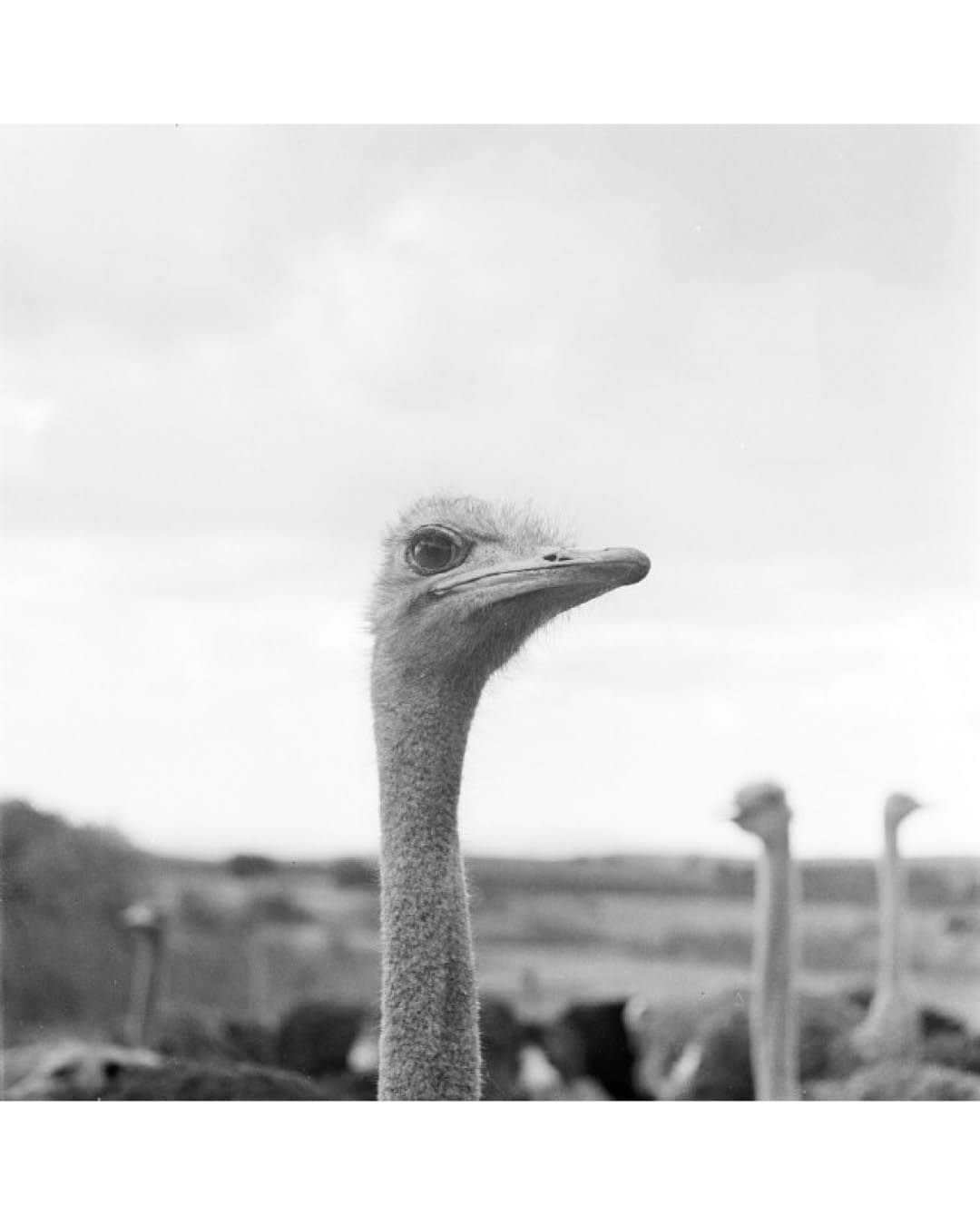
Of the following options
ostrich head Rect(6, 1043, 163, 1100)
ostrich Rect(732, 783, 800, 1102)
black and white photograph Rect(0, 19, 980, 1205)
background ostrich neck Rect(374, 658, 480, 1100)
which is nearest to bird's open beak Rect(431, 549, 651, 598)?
background ostrich neck Rect(374, 658, 480, 1100)

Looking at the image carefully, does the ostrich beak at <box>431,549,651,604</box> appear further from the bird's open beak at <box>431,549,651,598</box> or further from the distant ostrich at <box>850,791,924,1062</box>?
the distant ostrich at <box>850,791,924,1062</box>

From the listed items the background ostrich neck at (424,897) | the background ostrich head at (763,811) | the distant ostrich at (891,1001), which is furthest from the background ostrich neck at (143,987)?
the distant ostrich at (891,1001)

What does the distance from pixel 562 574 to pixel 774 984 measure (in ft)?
3.59

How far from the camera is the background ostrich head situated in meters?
3.29

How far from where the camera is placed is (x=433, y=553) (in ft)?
9.48

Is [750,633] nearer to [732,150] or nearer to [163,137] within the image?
[732,150]

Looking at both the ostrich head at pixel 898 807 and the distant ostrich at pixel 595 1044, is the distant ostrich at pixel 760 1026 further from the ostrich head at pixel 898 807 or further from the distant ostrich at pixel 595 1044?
the ostrich head at pixel 898 807

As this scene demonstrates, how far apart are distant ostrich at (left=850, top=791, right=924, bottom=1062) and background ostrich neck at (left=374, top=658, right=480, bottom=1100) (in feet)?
2.95

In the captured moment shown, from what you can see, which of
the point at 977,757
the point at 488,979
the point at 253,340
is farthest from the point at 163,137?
the point at 977,757

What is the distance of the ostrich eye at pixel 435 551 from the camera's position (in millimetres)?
2869

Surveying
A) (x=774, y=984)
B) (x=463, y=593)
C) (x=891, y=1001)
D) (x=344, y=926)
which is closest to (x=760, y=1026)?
(x=774, y=984)

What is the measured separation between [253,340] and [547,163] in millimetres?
618

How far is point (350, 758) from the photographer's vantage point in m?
3.24
